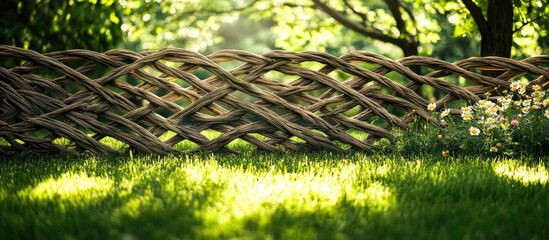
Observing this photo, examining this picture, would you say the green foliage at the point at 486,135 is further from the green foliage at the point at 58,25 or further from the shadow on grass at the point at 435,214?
the green foliage at the point at 58,25

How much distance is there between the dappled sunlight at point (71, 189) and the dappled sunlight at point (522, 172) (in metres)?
1.99

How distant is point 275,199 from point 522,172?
146 centimetres

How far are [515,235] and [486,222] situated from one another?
115 millimetres

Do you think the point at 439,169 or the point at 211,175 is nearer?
the point at 211,175

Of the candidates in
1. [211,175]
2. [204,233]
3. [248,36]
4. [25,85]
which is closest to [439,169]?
[211,175]

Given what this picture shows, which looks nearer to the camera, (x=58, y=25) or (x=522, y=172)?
→ (x=522, y=172)

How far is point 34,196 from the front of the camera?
211cm

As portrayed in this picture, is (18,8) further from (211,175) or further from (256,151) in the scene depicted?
(211,175)

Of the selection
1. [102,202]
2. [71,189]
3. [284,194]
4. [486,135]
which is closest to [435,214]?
[284,194]

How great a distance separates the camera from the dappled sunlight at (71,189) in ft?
6.81

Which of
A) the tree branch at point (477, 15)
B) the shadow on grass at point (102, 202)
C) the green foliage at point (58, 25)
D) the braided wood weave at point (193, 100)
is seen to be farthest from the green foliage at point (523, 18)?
the green foliage at point (58, 25)

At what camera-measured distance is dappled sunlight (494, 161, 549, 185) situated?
2.43 metres

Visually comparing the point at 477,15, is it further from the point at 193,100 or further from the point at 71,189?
the point at 71,189

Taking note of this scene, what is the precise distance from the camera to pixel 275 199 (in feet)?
6.49
